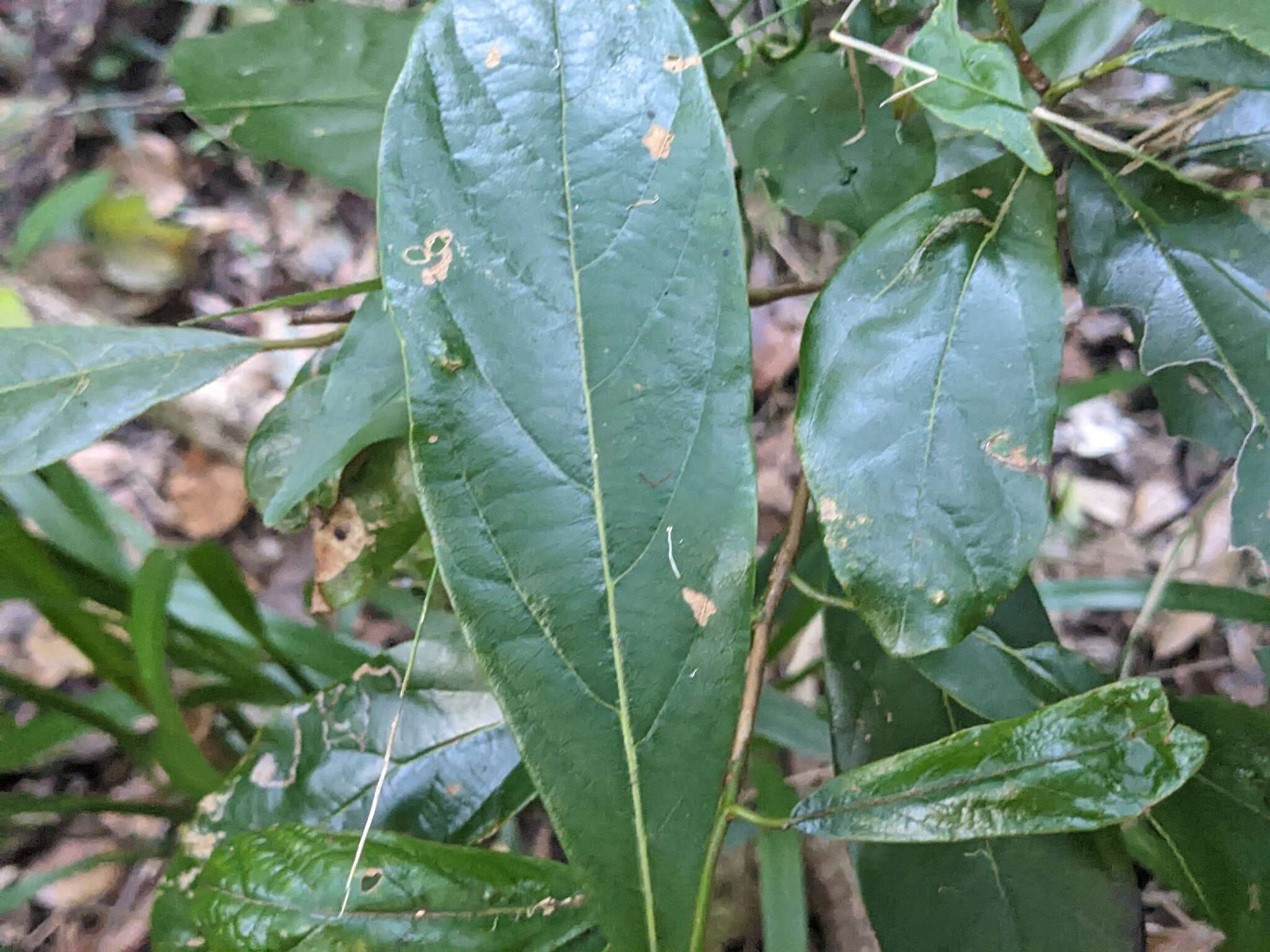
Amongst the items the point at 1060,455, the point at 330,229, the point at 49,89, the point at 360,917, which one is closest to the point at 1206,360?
the point at 360,917

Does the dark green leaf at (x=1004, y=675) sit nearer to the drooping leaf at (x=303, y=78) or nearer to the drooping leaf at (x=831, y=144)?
the drooping leaf at (x=831, y=144)

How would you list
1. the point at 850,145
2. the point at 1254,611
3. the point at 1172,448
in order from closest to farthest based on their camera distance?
the point at 850,145, the point at 1254,611, the point at 1172,448

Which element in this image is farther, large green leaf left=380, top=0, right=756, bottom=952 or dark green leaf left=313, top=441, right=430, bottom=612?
dark green leaf left=313, top=441, right=430, bottom=612

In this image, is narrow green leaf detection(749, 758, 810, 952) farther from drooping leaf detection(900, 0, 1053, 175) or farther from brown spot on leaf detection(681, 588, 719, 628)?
drooping leaf detection(900, 0, 1053, 175)

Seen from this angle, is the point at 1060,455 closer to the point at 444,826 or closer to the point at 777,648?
the point at 777,648

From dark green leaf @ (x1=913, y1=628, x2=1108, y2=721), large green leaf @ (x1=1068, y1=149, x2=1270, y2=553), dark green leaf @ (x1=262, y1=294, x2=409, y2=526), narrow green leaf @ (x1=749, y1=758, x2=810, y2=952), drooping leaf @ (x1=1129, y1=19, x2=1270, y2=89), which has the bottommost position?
narrow green leaf @ (x1=749, y1=758, x2=810, y2=952)

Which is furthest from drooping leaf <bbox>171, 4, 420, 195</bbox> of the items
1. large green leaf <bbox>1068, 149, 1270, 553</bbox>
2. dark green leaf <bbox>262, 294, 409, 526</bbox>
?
large green leaf <bbox>1068, 149, 1270, 553</bbox>
